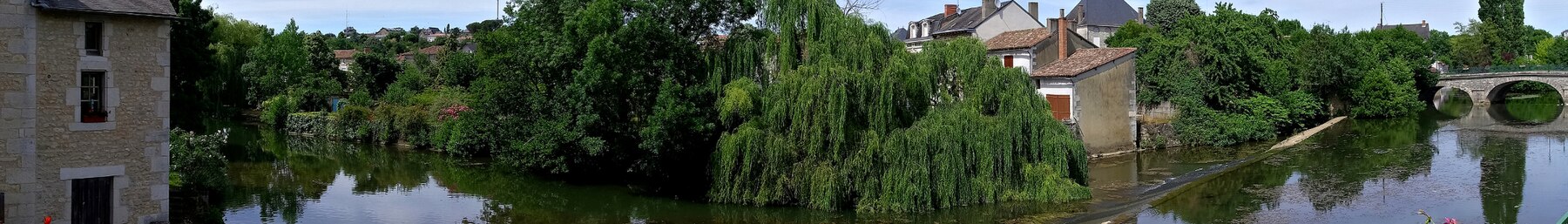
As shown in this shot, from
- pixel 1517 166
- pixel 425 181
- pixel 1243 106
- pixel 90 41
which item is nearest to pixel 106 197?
pixel 90 41

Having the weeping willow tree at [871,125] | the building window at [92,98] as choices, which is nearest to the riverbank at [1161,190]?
the weeping willow tree at [871,125]

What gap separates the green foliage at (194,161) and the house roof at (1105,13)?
183 ft

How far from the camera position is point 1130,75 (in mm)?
36875

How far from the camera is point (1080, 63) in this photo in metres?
35.9

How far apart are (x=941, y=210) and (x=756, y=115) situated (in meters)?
3.67

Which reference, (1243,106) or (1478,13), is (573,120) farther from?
(1478,13)

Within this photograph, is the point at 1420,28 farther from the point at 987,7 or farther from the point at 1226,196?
the point at 1226,196

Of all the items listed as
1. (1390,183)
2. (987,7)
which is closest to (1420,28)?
(987,7)

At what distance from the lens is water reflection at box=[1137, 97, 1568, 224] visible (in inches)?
935

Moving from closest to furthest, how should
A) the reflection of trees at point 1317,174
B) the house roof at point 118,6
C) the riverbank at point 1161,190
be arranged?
the house roof at point 118,6 < the riverbank at point 1161,190 < the reflection of trees at point 1317,174

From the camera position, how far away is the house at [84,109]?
15.0 m

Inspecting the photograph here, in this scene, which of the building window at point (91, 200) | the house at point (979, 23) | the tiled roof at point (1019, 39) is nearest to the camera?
the building window at point (91, 200)

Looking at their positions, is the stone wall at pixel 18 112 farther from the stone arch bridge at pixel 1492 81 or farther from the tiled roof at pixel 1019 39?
the stone arch bridge at pixel 1492 81

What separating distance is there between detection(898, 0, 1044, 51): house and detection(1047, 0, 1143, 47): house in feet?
36.6
